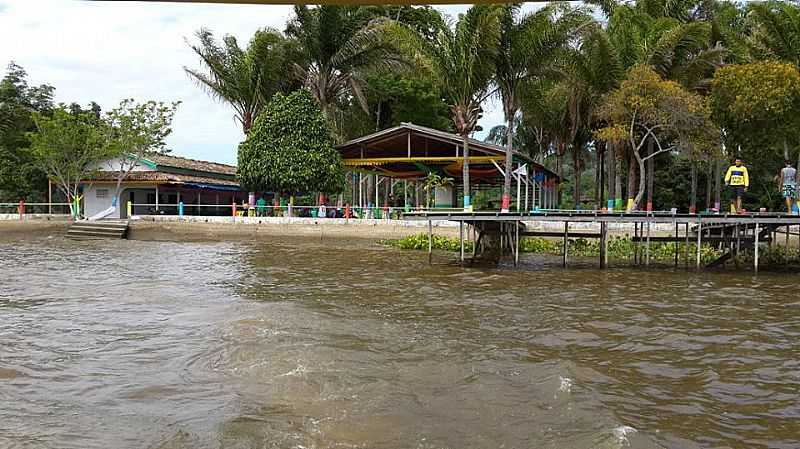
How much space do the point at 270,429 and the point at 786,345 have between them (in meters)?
7.38

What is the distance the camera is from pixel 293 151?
93.4ft

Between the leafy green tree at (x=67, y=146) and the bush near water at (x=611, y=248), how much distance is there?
1623cm

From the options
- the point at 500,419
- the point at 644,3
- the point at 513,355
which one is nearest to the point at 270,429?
the point at 500,419

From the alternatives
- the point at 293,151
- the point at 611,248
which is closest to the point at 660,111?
the point at 611,248

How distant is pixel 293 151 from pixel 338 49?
565cm

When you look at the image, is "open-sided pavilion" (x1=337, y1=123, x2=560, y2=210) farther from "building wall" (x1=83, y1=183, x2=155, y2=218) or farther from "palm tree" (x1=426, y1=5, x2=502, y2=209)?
"building wall" (x1=83, y1=183, x2=155, y2=218)

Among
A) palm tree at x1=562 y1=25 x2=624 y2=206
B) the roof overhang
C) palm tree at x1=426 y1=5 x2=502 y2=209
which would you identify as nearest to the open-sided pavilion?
the roof overhang

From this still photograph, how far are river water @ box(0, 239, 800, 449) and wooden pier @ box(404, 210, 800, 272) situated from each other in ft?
5.71

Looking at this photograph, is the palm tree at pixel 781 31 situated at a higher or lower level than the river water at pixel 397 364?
higher

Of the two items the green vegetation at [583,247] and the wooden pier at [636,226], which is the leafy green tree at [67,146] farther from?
the wooden pier at [636,226]

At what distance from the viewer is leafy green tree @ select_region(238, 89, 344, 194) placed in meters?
28.4

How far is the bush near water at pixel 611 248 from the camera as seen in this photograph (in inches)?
771

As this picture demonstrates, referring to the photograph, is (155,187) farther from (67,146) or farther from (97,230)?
(97,230)

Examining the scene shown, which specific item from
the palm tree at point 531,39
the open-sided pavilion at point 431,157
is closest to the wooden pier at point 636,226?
the palm tree at point 531,39
